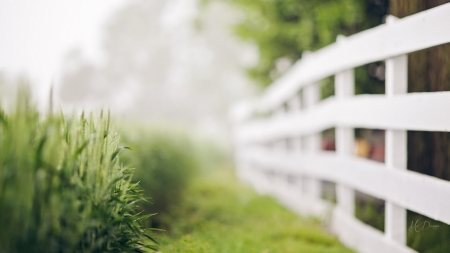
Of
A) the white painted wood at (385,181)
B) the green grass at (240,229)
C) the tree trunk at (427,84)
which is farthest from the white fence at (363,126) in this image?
the tree trunk at (427,84)

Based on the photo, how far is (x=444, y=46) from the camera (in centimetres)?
360

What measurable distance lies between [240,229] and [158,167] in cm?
114

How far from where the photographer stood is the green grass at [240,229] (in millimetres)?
3402

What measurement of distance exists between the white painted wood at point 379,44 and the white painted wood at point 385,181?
74cm

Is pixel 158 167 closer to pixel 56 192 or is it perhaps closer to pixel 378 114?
pixel 378 114

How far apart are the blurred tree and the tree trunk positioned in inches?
52.8

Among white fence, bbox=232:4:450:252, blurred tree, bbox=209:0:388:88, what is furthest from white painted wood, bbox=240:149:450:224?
blurred tree, bbox=209:0:388:88

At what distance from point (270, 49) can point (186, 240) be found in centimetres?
447

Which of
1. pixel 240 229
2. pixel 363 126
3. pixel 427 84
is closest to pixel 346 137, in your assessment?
pixel 363 126

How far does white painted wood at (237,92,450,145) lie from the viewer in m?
2.61

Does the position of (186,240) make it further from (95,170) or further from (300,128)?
(300,128)

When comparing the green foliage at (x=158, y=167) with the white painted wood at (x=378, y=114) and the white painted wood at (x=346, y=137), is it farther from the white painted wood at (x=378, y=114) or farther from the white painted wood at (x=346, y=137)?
the white painted wood at (x=346, y=137)

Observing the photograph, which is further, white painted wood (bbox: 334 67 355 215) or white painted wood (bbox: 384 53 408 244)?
white painted wood (bbox: 334 67 355 215)

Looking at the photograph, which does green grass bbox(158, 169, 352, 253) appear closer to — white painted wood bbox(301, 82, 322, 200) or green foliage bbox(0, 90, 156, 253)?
white painted wood bbox(301, 82, 322, 200)
